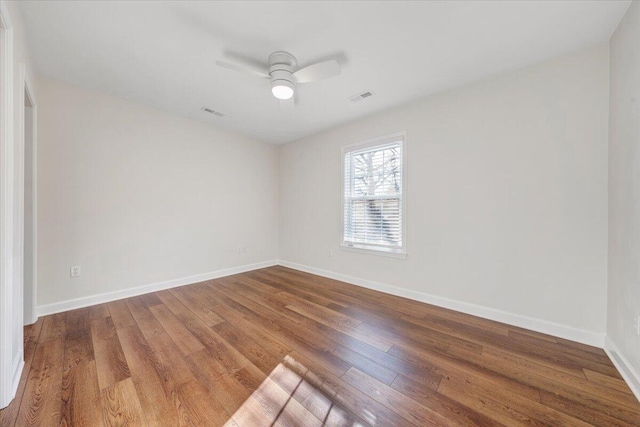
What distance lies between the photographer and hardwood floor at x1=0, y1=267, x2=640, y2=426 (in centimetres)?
128

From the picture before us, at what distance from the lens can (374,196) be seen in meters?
3.39

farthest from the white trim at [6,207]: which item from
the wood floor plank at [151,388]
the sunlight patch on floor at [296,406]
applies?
the sunlight patch on floor at [296,406]

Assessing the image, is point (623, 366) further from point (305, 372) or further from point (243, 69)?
point (243, 69)

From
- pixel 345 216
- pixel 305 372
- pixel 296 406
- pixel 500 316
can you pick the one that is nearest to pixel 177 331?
pixel 305 372

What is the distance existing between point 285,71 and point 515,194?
246 cm

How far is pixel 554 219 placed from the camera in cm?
210

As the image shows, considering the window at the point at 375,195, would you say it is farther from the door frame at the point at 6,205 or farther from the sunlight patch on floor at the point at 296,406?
the door frame at the point at 6,205

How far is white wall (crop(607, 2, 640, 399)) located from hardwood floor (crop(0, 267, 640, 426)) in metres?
0.27

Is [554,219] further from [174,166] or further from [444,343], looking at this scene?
[174,166]

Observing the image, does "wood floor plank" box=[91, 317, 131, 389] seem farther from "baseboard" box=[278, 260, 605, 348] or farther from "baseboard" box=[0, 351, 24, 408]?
"baseboard" box=[278, 260, 605, 348]

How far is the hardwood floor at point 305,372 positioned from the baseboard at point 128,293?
18cm

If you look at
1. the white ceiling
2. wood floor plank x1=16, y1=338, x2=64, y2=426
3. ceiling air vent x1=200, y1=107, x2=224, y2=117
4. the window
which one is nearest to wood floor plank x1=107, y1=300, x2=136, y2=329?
wood floor plank x1=16, y1=338, x2=64, y2=426

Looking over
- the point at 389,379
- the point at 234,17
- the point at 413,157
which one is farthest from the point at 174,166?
the point at 389,379

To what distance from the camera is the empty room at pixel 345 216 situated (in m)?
1.43
